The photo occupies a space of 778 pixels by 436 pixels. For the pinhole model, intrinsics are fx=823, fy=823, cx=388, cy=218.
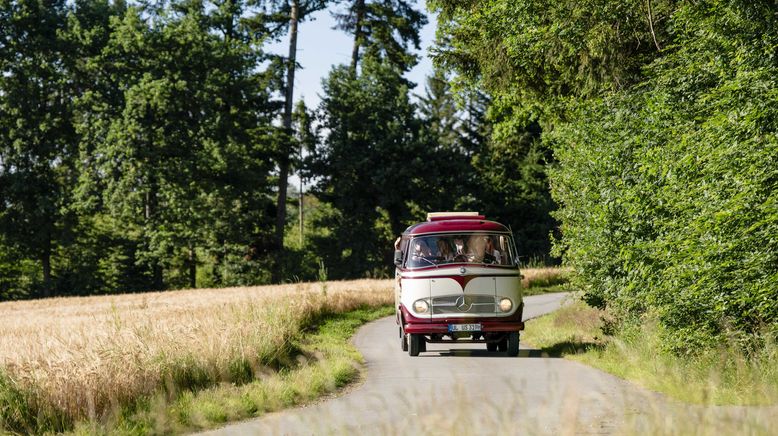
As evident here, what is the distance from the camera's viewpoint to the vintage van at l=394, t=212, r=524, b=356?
15344 millimetres

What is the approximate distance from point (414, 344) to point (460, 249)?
2.06 m

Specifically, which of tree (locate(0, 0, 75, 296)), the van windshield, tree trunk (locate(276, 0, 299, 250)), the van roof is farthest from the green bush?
tree (locate(0, 0, 75, 296))

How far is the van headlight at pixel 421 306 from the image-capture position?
1542 centimetres

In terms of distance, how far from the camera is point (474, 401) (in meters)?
4.54

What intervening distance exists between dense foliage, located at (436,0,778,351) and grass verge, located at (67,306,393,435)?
15.3ft

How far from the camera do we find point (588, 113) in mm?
15516

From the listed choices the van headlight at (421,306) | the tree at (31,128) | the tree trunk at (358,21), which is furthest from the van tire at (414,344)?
the tree trunk at (358,21)

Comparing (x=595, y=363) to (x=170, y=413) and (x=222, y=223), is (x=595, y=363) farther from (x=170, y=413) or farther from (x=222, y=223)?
(x=222, y=223)

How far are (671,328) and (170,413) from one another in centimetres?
639

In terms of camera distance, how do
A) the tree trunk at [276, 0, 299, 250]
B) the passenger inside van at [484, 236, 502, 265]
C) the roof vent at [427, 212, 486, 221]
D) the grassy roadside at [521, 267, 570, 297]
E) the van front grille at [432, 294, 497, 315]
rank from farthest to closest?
the tree trunk at [276, 0, 299, 250] < the grassy roadside at [521, 267, 570, 297] < the roof vent at [427, 212, 486, 221] < the passenger inside van at [484, 236, 502, 265] < the van front grille at [432, 294, 497, 315]

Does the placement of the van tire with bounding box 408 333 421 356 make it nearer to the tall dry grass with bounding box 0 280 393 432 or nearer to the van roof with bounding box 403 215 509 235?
the van roof with bounding box 403 215 509 235

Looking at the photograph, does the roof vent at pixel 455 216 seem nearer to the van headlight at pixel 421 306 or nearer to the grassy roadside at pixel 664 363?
the van headlight at pixel 421 306

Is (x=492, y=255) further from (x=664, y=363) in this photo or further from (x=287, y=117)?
(x=287, y=117)

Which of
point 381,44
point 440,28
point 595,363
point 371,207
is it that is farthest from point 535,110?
point 371,207
